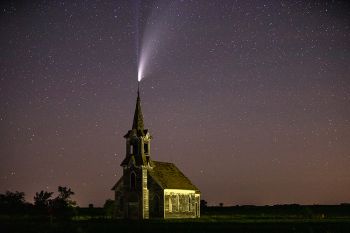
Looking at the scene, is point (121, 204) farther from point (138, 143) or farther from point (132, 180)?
point (138, 143)

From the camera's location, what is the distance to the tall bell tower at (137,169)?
204 feet

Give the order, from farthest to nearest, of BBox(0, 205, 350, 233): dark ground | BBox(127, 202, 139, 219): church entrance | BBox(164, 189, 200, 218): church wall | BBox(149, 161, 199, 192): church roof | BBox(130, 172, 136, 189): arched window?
BBox(149, 161, 199, 192): church roof < BBox(164, 189, 200, 218): church wall < BBox(130, 172, 136, 189): arched window < BBox(127, 202, 139, 219): church entrance < BBox(0, 205, 350, 233): dark ground

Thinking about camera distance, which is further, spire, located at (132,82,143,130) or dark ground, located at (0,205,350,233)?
spire, located at (132,82,143,130)

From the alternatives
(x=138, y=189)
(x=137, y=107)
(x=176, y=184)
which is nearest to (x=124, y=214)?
(x=138, y=189)

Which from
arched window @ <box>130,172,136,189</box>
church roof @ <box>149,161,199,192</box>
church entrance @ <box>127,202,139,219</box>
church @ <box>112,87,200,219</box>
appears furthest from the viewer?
church roof @ <box>149,161,199,192</box>

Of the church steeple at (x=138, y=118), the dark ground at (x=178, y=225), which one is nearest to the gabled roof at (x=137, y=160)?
the church steeple at (x=138, y=118)

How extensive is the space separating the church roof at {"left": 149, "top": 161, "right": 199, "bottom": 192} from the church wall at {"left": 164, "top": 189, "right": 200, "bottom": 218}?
27.5 inches

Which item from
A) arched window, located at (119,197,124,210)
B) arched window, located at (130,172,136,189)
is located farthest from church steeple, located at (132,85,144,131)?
arched window, located at (119,197,124,210)

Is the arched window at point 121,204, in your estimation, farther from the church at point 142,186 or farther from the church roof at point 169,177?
the church roof at point 169,177

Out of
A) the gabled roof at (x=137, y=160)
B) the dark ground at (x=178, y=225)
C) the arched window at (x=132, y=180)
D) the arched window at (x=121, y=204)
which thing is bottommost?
the dark ground at (x=178, y=225)

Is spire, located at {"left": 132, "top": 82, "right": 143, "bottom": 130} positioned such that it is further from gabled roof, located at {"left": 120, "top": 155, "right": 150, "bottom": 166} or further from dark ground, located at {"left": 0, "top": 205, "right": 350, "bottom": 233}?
dark ground, located at {"left": 0, "top": 205, "right": 350, "bottom": 233}

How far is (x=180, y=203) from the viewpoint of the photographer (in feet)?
220

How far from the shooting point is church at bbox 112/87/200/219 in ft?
205

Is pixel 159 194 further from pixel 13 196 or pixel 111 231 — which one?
pixel 111 231
